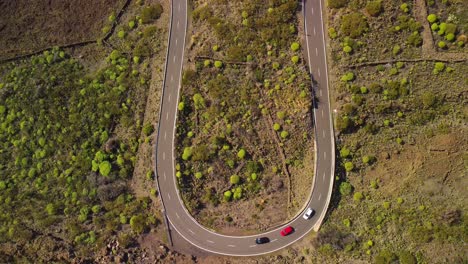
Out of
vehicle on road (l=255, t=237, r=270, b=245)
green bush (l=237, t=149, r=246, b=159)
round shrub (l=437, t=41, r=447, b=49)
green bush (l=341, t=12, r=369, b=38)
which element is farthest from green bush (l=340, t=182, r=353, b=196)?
round shrub (l=437, t=41, r=447, b=49)

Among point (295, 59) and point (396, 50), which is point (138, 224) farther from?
point (396, 50)

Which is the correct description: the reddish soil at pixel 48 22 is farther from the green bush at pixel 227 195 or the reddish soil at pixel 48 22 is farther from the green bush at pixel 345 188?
the green bush at pixel 345 188

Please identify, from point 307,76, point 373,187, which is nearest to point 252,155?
point 307,76

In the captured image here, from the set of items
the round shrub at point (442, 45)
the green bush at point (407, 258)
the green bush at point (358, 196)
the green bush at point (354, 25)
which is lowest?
the green bush at point (407, 258)

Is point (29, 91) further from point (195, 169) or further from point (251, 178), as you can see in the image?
point (251, 178)

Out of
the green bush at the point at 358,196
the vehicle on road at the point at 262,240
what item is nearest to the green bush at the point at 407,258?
the green bush at the point at 358,196
